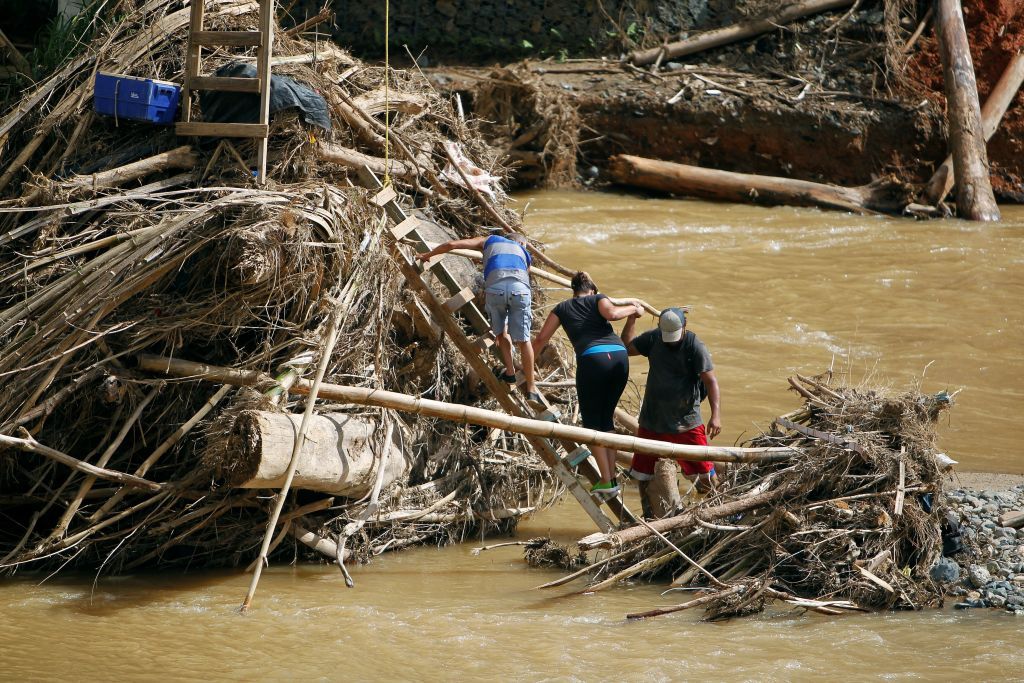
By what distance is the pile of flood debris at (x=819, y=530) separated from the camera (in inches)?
267

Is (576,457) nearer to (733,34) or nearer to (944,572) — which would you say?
(944,572)

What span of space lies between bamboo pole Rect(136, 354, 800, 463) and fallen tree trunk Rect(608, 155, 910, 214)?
35.0ft

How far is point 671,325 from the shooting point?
307 inches

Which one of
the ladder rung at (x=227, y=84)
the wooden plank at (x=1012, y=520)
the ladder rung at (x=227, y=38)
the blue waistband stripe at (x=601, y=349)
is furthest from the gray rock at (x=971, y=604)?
the ladder rung at (x=227, y=38)

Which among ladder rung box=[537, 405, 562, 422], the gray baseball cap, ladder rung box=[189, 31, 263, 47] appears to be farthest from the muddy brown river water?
ladder rung box=[189, 31, 263, 47]

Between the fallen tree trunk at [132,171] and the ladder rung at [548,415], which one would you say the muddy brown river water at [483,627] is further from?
the fallen tree trunk at [132,171]

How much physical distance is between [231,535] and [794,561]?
3.62 m

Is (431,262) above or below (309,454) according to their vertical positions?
above

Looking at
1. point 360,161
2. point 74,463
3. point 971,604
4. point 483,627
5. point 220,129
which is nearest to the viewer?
point 483,627

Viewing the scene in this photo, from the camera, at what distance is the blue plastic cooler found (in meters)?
8.16

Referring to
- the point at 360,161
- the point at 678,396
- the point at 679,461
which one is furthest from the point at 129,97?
the point at 679,461

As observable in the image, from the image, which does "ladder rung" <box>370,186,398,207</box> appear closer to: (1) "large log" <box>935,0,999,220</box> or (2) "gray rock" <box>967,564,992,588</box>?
(2) "gray rock" <box>967,564,992,588</box>

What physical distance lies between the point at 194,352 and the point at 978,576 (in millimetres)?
5229

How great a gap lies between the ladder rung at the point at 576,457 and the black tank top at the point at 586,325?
723 millimetres
